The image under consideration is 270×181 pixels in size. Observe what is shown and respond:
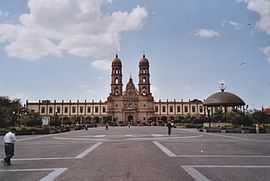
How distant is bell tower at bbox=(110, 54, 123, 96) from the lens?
317 feet

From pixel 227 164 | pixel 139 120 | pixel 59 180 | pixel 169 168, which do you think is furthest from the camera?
pixel 139 120

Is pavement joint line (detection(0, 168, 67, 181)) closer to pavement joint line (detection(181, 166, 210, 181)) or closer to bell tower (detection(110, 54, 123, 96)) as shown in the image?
pavement joint line (detection(181, 166, 210, 181))

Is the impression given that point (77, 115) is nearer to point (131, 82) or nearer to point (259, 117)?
point (131, 82)

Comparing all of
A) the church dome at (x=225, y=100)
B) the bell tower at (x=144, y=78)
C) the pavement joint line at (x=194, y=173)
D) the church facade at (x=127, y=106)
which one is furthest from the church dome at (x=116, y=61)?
the pavement joint line at (x=194, y=173)

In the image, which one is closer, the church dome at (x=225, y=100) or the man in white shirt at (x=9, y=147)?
the man in white shirt at (x=9, y=147)

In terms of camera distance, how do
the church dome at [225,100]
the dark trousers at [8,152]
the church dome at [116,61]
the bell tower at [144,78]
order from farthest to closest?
the church dome at [116,61] → the bell tower at [144,78] → the church dome at [225,100] → the dark trousers at [8,152]

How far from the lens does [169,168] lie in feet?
28.8

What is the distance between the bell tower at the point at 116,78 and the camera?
9669 cm

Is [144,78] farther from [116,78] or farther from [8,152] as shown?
[8,152]

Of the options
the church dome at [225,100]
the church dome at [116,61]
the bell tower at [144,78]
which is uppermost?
the church dome at [116,61]

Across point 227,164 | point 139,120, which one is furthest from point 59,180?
point 139,120

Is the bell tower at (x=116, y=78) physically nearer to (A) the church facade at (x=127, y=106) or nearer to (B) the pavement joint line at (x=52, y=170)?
(A) the church facade at (x=127, y=106)

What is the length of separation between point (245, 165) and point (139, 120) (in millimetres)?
89903

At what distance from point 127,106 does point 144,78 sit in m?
11.7
